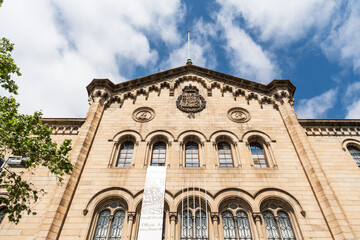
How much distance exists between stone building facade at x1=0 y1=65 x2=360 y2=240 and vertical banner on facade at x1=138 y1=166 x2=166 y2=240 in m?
0.40

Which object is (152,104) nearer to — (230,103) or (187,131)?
(187,131)

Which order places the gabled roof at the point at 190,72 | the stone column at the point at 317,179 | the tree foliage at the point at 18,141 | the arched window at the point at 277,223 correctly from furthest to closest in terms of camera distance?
the gabled roof at the point at 190,72 < the arched window at the point at 277,223 < the stone column at the point at 317,179 < the tree foliage at the point at 18,141

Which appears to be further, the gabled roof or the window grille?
the gabled roof

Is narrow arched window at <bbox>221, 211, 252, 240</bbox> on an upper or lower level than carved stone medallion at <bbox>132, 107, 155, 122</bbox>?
lower

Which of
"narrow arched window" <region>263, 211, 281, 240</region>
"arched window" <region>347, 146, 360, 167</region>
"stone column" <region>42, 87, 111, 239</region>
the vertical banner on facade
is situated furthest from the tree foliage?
"arched window" <region>347, 146, 360, 167</region>

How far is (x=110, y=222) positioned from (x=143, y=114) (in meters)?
7.09

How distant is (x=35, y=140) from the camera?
→ 9336mm

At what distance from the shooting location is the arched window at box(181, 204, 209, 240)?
403 inches

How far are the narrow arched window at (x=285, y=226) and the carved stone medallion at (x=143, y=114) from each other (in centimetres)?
923

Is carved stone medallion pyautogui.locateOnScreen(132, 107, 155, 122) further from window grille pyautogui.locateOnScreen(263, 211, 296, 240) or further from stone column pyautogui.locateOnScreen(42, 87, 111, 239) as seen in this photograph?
window grille pyautogui.locateOnScreen(263, 211, 296, 240)

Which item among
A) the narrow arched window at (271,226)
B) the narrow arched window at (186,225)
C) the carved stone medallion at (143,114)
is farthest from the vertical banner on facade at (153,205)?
the narrow arched window at (271,226)

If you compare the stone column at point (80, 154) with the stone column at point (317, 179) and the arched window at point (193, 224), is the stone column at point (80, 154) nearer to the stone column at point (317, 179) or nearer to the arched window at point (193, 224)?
the arched window at point (193, 224)

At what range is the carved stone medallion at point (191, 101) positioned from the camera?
15.7 metres

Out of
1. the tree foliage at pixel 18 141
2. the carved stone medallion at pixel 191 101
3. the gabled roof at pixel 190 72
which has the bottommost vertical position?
the tree foliage at pixel 18 141
